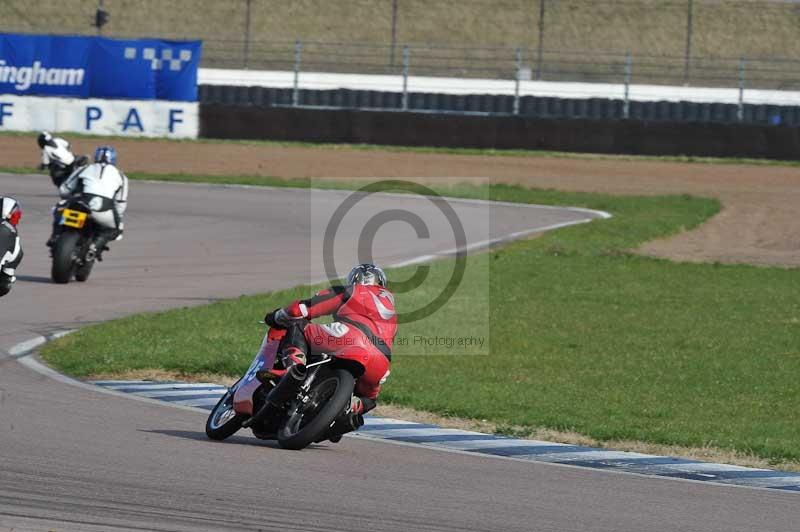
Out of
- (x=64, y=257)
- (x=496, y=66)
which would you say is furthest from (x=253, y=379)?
(x=496, y=66)

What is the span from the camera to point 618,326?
49.1 ft

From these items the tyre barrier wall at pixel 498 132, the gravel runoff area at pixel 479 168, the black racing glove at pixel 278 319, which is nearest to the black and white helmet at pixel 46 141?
the black racing glove at pixel 278 319

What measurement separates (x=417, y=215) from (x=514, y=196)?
375cm

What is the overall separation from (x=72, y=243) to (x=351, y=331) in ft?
29.7

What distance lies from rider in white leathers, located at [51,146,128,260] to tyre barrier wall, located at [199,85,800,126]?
18.0 meters

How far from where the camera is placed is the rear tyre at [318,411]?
8.16 m

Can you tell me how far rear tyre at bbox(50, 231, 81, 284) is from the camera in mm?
16531

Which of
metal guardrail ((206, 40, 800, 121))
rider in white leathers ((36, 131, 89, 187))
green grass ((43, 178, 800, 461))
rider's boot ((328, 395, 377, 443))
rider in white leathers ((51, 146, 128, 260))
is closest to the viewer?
rider's boot ((328, 395, 377, 443))

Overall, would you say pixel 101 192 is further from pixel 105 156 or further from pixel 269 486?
pixel 269 486

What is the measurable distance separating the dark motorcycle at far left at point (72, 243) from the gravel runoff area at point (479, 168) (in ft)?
44.3

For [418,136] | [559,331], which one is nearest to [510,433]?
[559,331]

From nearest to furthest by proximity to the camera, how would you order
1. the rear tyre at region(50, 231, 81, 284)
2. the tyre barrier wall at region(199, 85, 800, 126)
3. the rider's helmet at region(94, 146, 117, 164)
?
1. the rear tyre at region(50, 231, 81, 284)
2. the rider's helmet at region(94, 146, 117, 164)
3. the tyre barrier wall at region(199, 85, 800, 126)

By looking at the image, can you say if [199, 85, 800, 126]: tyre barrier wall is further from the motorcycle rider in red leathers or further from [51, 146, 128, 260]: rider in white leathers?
the motorcycle rider in red leathers

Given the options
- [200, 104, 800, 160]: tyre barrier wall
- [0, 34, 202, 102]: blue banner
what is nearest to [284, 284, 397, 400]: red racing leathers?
[200, 104, 800, 160]: tyre barrier wall
